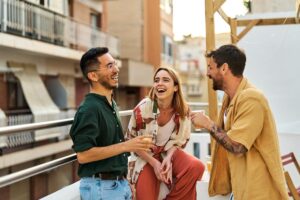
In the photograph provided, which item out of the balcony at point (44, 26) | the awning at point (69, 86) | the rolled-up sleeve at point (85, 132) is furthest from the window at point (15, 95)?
the rolled-up sleeve at point (85, 132)

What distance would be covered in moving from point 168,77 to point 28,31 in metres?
8.87

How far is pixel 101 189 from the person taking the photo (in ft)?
A: 7.32

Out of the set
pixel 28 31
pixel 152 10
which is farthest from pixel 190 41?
pixel 28 31

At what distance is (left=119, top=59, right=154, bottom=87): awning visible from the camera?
16.6 m

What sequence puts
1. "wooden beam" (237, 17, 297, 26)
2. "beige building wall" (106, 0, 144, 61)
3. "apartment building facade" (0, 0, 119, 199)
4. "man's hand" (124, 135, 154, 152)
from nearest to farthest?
"man's hand" (124, 135, 154, 152), "wooden beam" (237, 17, 297, 26), "apartment building facade" (0, 0, 119, 199), "beige building wall" (106, 0, 144, 61)

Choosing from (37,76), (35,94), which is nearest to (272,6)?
(35,94)

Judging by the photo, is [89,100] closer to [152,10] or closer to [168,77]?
[168,77]

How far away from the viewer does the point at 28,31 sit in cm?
1087

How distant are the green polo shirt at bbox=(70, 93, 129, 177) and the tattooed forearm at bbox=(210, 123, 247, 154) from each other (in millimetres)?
572

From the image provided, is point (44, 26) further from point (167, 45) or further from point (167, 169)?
point (167, 45)

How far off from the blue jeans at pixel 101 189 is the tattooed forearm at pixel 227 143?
0.64m

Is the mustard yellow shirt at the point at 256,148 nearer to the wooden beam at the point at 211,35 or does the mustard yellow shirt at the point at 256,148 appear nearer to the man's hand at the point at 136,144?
the man's hand at the point at 136,144

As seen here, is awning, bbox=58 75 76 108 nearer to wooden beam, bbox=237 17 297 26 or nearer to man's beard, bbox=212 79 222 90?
wooden beam, bbox=237 17 297 26

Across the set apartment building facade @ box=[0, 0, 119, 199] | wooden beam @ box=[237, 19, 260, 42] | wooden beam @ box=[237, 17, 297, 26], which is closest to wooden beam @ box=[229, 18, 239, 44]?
wooden beam @ box=[237, 19, 260, 42]
